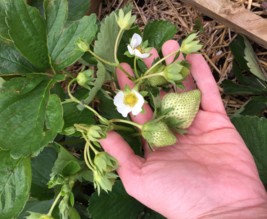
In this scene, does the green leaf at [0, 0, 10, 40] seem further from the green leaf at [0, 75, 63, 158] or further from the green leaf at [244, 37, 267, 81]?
the green leaf at [244, 37, 267, 81]

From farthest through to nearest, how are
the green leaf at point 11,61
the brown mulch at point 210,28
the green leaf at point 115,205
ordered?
the brown mulch at point 210,28
the green leaf at point 115,205
the green leaf at point 11,61

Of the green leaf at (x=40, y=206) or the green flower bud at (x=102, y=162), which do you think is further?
the green leaf at (x=40, y=206)

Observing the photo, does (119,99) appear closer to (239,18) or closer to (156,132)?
(156,132)

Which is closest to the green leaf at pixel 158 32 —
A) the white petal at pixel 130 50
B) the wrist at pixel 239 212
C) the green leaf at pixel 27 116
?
the white petal at pixel 130 50

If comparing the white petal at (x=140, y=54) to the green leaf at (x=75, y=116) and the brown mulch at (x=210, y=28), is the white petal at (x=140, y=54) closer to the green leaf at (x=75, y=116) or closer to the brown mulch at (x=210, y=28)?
the green leaf at (x=75, y=116)

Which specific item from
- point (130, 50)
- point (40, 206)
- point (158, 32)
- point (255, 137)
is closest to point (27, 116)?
point (130, 50)

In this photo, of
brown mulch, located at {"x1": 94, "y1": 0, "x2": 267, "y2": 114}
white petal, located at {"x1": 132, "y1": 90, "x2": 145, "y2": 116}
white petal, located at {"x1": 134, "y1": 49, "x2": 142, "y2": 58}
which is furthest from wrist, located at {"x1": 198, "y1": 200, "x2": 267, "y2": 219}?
brown mulch, located at {"x1": 94, "y1": 0, "x2": 267, "y2": 114}
